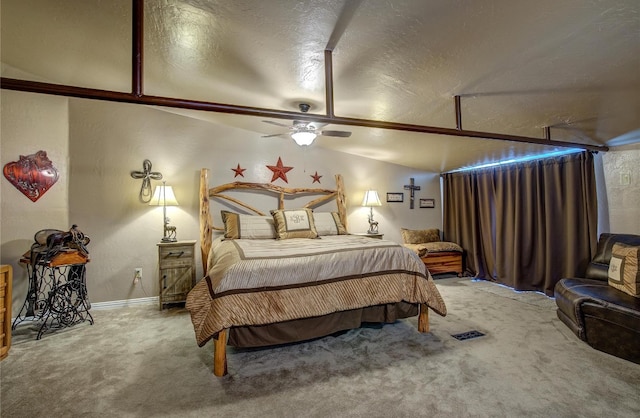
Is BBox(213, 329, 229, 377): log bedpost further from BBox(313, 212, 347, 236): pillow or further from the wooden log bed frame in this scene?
BBox(313, 212, 347, 236): pillow

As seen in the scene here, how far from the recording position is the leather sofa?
2.11 meters

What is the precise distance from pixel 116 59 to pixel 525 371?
12.9ft

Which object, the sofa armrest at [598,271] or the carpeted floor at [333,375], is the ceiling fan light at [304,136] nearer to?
the carpeted floor at [333,375]

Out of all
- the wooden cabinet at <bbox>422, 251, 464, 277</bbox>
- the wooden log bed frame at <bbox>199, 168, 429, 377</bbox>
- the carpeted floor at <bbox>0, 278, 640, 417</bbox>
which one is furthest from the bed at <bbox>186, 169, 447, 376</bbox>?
the wooden cabinet at <bbox>422, 251, 464, 277</bbox>

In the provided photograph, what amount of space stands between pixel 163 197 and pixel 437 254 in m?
4.16

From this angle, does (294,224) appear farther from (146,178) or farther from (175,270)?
(146,178)

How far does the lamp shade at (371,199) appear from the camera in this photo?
470 cm

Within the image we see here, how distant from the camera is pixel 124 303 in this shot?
353 centimetres

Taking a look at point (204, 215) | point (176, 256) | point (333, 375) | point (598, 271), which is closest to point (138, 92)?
point (333, 375)

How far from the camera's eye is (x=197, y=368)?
2100 mm

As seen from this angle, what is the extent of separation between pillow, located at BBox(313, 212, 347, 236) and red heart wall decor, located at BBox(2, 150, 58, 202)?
307cm

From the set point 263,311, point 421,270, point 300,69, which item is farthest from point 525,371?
point 300,69

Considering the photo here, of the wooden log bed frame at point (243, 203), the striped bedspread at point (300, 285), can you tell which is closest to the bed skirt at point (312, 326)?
the striped bedspread at point (300, 285)

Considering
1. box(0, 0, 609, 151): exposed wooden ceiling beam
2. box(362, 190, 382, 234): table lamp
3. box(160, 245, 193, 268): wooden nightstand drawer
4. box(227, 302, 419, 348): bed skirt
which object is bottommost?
box(227, 302, 419, 348): bed skirt
